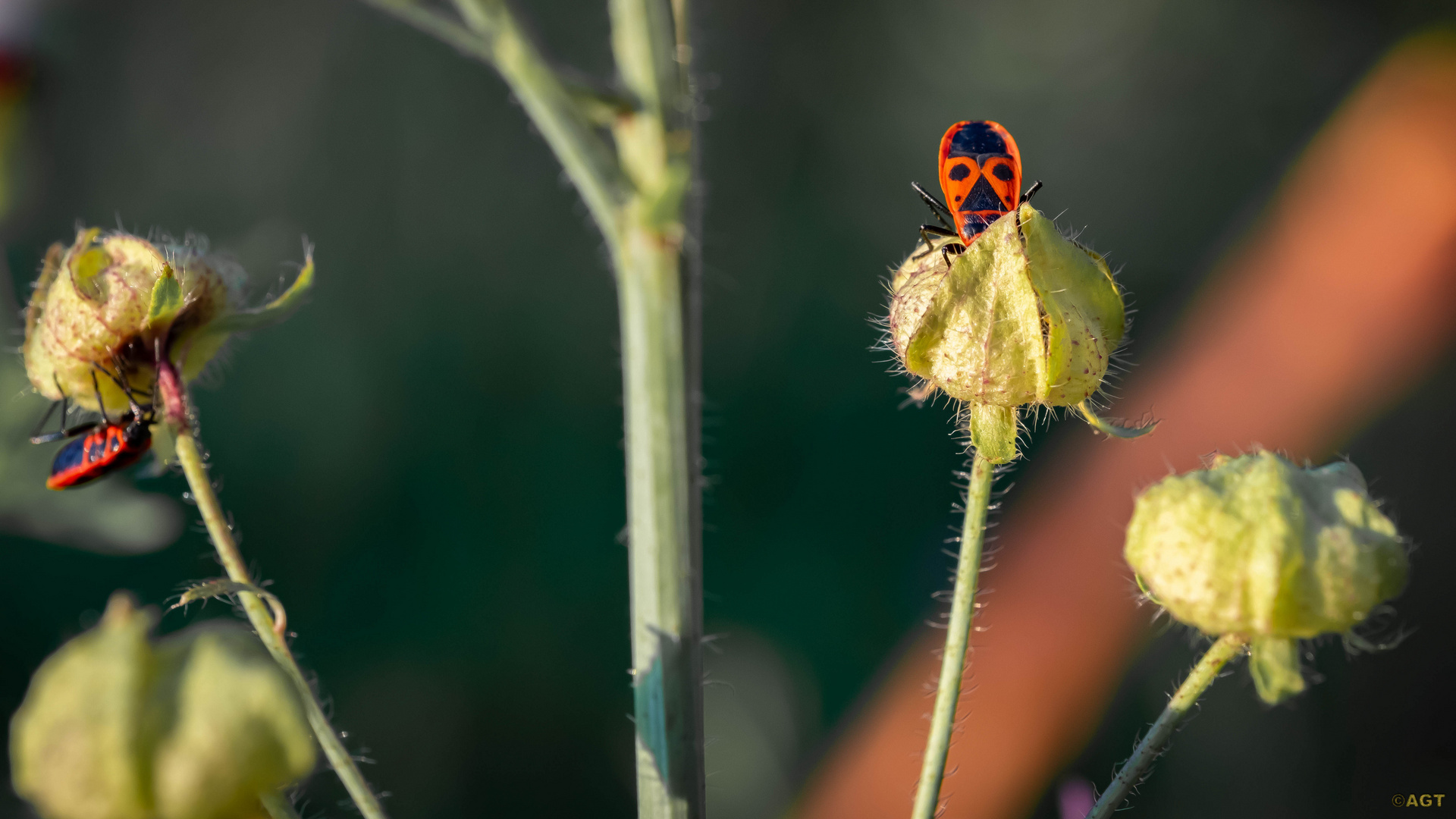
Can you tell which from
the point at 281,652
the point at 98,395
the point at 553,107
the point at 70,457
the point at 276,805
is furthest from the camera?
the point at 70,457

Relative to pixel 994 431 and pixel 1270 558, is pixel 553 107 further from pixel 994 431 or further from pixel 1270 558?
pixel 1270 558

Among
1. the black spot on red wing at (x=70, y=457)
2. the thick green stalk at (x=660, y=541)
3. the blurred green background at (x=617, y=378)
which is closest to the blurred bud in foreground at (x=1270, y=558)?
the thick green stalk at (x=660, y=541)

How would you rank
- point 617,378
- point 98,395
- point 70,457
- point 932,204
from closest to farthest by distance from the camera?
point 98,395
point 70,457
point 932,204
point 617,378

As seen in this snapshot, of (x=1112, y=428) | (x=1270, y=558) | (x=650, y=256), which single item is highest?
(x=650, y=256)

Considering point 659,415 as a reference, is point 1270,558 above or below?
below

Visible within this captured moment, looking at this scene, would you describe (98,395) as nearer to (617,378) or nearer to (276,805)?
(276,805)

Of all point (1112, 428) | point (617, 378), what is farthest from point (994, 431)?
point (617, 378)

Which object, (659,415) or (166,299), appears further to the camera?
(166,299)

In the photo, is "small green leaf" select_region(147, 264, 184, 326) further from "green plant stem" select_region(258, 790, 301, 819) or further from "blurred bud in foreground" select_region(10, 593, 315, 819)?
"green plant stem" select_region(258, 790, 301, 819)
